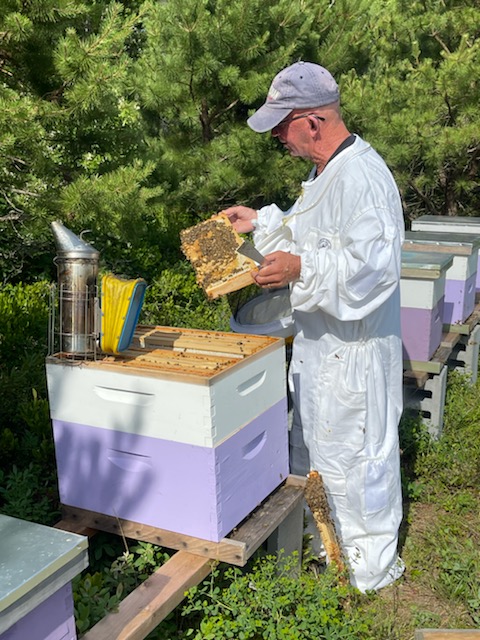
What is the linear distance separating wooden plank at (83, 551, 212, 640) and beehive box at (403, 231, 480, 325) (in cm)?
255

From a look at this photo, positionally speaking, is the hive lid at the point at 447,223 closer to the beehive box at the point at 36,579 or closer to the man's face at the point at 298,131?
the man's face at the point at 298,131

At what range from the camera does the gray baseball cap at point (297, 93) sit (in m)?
2.14

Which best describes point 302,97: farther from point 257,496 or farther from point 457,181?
point 457,181

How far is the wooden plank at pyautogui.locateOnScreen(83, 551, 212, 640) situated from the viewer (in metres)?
1.56

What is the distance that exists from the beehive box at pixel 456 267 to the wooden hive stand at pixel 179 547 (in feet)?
7.01

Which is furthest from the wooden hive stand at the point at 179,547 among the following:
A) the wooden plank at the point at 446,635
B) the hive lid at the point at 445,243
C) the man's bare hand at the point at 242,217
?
the hive lid at the point at 445,243

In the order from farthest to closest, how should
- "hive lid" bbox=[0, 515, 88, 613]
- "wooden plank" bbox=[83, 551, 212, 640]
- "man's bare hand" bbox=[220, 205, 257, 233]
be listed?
"man's bare hand" bbox=[220, 205, 257, 233]
"wooden plank" bbox=[83, 551, 212, 640]
"hive lid" bbox=[0, 515, 88, 613]

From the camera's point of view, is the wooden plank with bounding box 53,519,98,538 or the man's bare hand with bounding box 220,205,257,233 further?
the man's bare hand with bounding box 220,205,257,233

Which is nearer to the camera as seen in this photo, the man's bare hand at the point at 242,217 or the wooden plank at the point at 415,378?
the man's bare hand at the point at 242,217

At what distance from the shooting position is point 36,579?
1.17m

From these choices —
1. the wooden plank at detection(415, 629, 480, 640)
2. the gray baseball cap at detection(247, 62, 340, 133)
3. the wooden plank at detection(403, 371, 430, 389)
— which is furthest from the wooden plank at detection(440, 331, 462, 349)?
the wooden plank at detection(415, 629, 480, 640)

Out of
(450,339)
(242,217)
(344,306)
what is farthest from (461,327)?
(344,306)

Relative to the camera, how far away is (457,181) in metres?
6.76

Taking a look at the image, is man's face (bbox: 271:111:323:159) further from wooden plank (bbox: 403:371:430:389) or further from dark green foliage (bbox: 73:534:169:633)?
wooden plank (bbox: 403:371:430:389)
